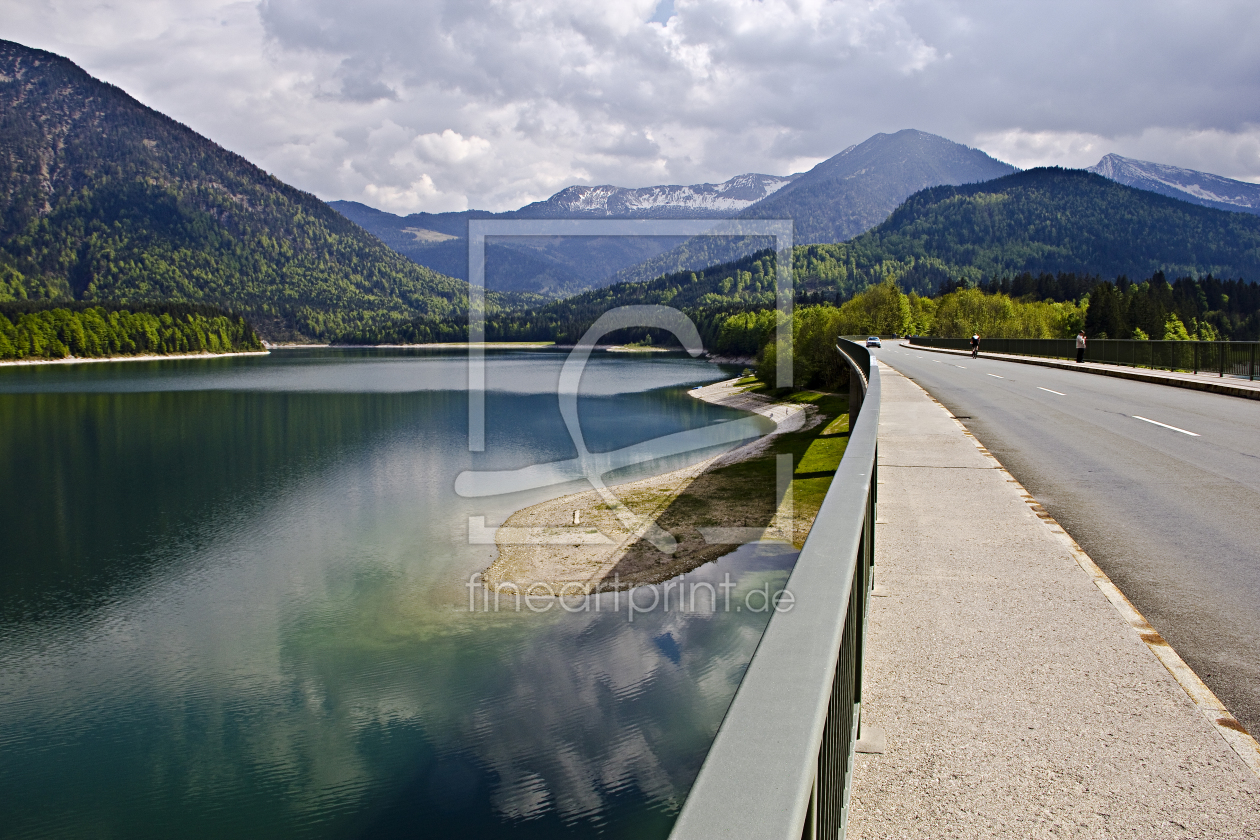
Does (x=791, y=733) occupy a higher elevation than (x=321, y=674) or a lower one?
higher

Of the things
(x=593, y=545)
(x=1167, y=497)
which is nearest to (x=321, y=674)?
(x=593, y=545)

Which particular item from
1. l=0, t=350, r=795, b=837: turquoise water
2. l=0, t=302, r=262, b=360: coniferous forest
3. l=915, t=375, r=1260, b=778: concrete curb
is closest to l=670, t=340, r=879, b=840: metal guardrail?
l=915, t=375, r=1260, b=778: concrete curb

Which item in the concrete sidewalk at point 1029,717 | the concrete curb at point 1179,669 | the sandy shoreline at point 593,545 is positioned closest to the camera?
the concrete sidewalk at point 1029,717

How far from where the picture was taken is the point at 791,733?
5.69ft

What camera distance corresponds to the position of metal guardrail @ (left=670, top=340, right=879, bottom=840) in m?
1.49

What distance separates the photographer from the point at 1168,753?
3783mm

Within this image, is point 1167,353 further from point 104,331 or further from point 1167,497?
point 104,331

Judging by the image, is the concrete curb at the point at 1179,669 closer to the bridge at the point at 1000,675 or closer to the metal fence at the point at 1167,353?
the bridge at the point at 1000,675

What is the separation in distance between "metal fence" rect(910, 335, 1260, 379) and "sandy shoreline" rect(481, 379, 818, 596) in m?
18.5

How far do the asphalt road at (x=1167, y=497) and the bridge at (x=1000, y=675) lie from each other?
4 centimetres

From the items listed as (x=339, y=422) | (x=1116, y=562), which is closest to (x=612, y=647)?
(x=1116, y=562)

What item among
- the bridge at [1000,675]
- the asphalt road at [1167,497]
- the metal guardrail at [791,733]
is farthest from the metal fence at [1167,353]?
the metal guardrail at [791,733]

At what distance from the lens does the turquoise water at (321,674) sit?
14.5 meters

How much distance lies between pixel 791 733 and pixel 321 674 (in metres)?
19.8
